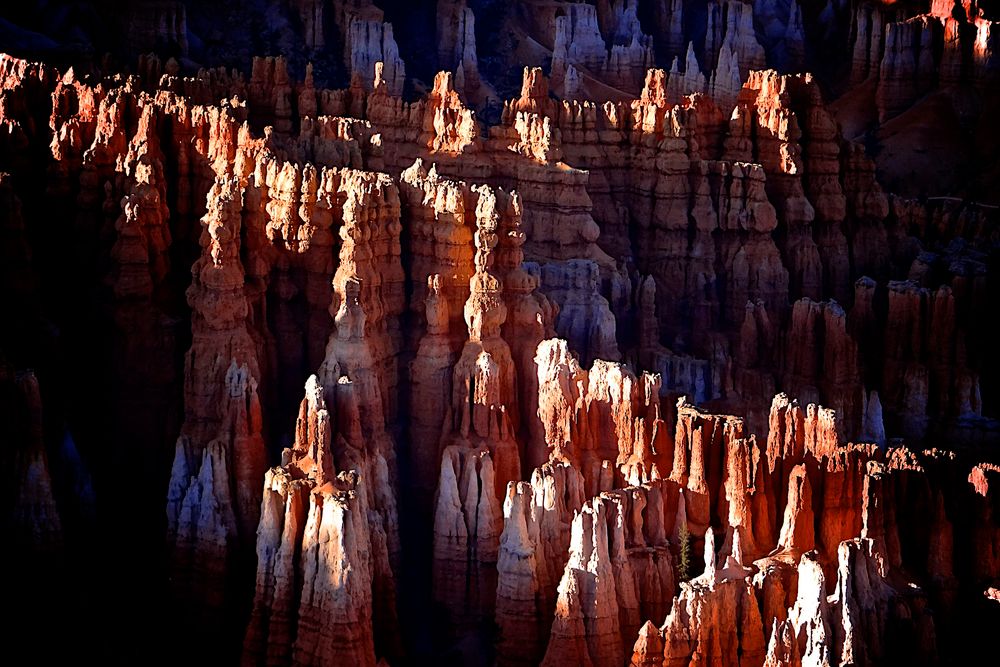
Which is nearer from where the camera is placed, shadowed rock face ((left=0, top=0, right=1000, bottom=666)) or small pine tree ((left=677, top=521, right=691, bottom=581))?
shadowed rock face ((left=0, top=0, right=1000, bottom=666))

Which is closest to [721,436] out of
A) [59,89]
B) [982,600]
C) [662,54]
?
[982,600]

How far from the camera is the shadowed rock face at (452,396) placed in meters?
27.3

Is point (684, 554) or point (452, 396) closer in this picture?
point (684, 554)

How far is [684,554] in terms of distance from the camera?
28281 millimetres

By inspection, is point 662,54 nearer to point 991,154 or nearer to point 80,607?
point 991,154

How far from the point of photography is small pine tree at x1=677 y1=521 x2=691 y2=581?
1109 inches

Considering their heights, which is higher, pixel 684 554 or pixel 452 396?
pixel 452 396

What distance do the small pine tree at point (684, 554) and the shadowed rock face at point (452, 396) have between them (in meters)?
0.06

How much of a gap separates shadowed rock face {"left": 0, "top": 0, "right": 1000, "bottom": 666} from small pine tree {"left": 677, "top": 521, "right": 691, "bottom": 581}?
56 mm

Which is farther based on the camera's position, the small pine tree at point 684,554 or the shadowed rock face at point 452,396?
the small pine tree at point 684,554

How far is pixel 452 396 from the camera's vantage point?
31031 millimetres

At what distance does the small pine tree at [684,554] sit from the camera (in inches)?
1109

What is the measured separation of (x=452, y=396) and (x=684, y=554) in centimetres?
467

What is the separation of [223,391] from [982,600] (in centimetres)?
1084
